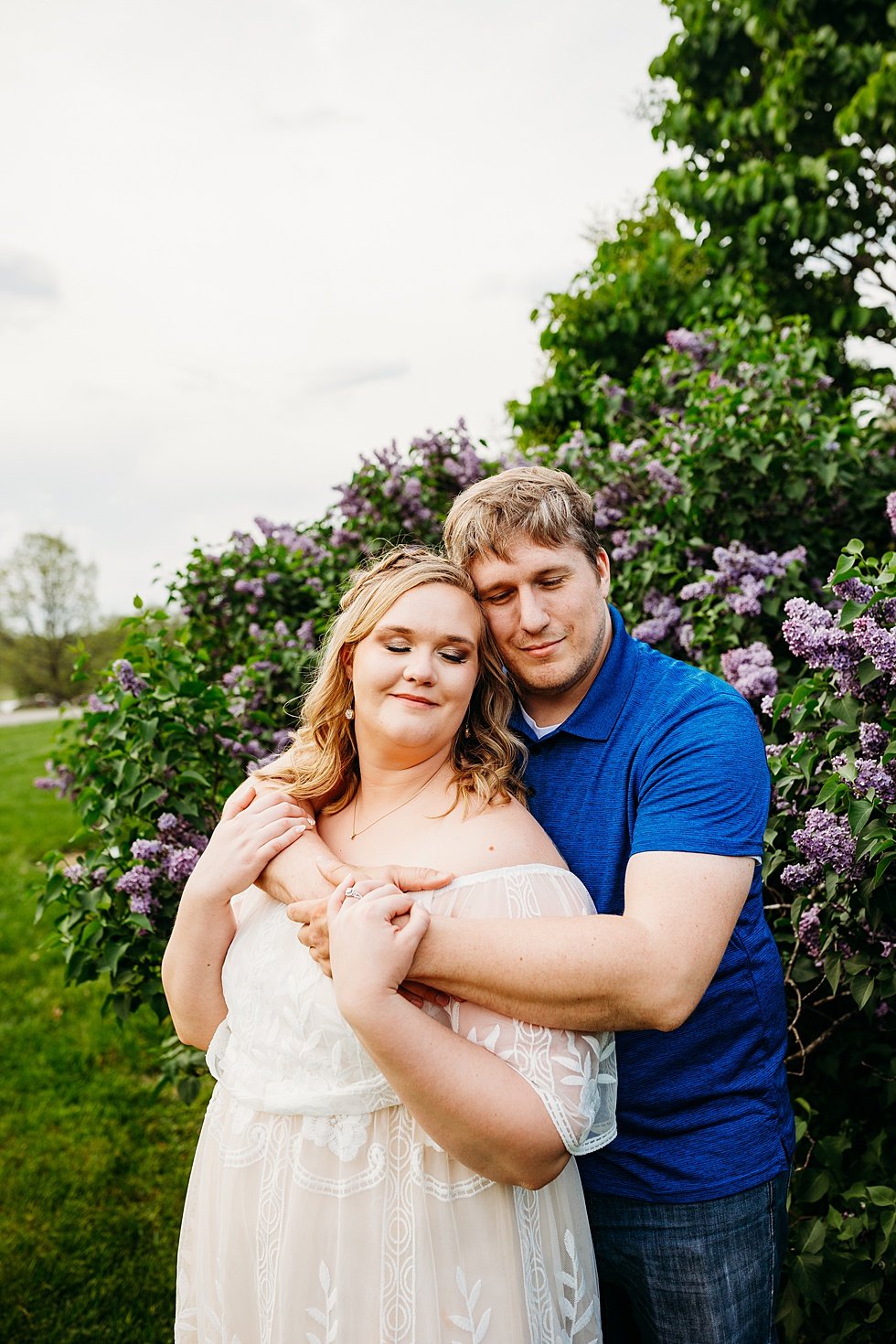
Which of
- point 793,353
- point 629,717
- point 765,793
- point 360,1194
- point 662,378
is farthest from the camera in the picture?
point 662,378

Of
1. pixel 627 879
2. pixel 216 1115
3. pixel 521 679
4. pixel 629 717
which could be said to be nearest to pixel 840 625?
pixel 629 717

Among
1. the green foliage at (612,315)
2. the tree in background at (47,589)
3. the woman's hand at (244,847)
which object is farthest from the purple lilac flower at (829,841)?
the tree in background at (47,589)

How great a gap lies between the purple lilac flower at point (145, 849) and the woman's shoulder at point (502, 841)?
1.34 meters

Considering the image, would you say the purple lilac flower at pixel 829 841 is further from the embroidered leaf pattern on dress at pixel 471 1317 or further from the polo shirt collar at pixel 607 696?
the embroidered leaf pattern on dress at pixel 471 1317

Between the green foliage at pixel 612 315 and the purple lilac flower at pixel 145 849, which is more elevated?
the green foliage at pixel 612 315

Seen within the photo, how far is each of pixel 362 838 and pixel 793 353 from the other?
304cm

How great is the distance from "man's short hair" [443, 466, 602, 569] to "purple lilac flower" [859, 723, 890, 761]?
2.47ft

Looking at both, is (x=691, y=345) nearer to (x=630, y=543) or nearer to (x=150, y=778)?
(x=630, y=543)

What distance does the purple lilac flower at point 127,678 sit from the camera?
2.85 m

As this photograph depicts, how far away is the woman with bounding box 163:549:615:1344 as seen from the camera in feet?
4.74

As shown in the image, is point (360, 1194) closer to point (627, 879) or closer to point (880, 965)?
point (627, 879)

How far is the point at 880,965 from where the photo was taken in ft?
7.34

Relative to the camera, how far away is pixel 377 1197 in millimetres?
1512

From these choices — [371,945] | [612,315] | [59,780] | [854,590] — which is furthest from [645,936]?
[612,315]
